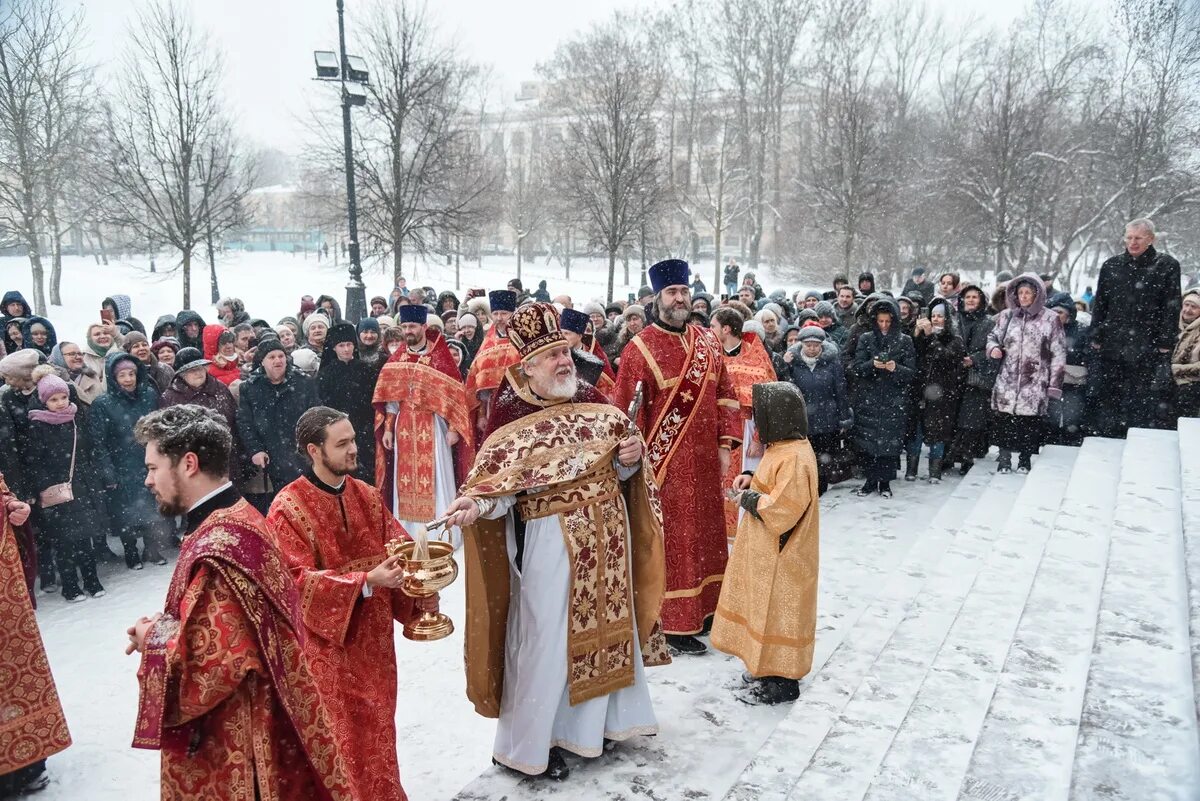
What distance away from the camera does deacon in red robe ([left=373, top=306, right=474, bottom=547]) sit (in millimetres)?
7457

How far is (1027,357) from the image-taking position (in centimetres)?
872

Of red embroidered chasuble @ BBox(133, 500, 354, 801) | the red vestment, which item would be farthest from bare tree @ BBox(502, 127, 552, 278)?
red embroidered chasuble @ BBox(133, 500, 354, 801)

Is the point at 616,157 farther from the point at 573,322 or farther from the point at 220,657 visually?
the point at 220,657

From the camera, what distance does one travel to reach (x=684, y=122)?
40.6 metres

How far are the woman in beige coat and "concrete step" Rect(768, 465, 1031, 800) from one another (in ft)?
1.42

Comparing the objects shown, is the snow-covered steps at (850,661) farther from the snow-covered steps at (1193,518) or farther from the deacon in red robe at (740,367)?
the snow-covered steps at (1193,518)

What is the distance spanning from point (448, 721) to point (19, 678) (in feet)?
7.29

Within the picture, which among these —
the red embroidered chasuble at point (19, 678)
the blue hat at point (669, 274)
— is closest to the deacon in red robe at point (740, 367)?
the blue hat at point (669, 274)

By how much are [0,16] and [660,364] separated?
806 inches

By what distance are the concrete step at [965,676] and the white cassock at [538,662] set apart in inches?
56.4

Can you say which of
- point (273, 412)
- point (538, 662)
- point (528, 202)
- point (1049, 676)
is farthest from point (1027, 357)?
point (528, 202)

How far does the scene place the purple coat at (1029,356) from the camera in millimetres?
8609

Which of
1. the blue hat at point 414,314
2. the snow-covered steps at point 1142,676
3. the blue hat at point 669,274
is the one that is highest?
the blue hat at point 669,274

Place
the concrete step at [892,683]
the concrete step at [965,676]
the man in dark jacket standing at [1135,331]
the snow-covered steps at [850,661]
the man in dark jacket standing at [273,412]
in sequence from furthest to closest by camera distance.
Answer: the man in dark jacket standing at [1135,331] → the man in dark jacket standing at [273,412] → the snow-covered steps at [850,661] → the concrete step at [892,683] → the concrete step at [965,676]
